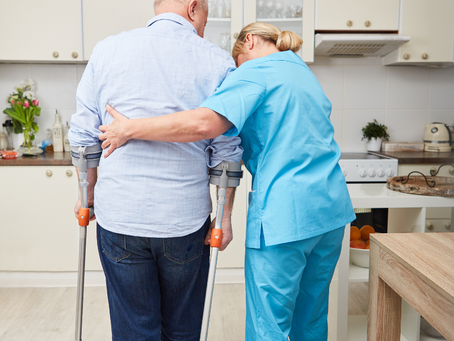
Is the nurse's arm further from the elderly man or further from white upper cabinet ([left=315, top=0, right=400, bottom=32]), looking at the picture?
white upper cabinet ([left=315, top=0, right=400, bottom=32])

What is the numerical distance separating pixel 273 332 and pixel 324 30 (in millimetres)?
2084

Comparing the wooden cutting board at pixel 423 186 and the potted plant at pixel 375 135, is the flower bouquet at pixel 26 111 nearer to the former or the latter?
the wooden cutting board at pixel 423 186

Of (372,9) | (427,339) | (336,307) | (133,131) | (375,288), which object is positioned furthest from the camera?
(372,9)

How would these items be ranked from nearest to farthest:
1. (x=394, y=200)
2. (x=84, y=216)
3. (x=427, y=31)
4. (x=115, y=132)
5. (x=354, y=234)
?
1. (x=115, y=132)
2. (x=84, y=216)
3. (x=394, y=200)
4. (x=354, y=234)
5. (x=427, y=31)

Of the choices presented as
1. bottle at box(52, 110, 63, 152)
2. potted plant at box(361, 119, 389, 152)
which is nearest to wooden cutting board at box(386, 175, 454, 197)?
potted plant at box(361, 119, 389, 152)

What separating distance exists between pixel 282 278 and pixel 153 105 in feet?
1.90

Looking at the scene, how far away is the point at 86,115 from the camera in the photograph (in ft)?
3.67

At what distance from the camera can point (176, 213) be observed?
1044 mm

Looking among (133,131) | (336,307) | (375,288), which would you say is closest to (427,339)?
(336,307)

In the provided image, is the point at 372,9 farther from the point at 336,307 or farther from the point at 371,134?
the point at 336,307

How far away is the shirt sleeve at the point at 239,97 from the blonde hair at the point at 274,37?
0.66ft

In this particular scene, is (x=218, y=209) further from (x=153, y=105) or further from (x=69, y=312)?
(x=69, y=312)

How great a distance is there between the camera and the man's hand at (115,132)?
990mm

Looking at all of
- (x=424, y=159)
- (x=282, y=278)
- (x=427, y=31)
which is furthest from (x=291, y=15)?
(x=282, y=278)
